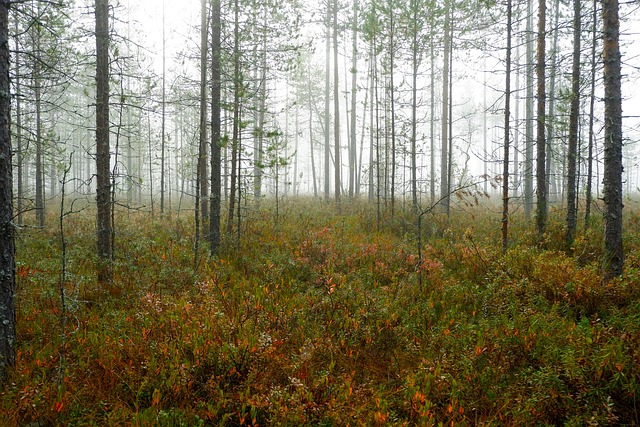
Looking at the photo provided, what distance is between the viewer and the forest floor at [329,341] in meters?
3.82

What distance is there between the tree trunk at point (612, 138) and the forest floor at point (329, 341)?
1.57 ft

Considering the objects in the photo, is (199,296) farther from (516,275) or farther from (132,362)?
(516,275)

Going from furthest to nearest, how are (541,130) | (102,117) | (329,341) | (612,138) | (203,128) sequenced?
(203,128), (541,130), (102,117), (612,138), (329,341)

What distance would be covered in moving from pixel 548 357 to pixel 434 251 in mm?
4925

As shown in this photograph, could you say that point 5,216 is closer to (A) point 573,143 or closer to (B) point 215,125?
(B) point 215,125

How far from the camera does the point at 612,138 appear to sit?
600 centimetres

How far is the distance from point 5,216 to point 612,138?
877 centimetres

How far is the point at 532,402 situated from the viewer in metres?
3.82

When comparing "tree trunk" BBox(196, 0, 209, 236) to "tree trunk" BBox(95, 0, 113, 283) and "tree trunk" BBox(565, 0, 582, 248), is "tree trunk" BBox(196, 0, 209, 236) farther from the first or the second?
"tree trunk" BBox(565, 0, 582, 248)

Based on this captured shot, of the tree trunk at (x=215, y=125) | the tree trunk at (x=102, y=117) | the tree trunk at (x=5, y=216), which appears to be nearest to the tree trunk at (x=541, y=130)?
the tree trunk at (x=215, y=125)

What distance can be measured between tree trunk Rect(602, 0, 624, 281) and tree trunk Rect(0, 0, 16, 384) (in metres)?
8.54

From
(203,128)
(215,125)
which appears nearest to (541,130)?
(215,125)

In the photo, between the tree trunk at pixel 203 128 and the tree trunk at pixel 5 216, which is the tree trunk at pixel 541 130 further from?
the tree trunk at pixel 5 216

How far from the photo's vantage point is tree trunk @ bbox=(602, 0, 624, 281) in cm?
592
